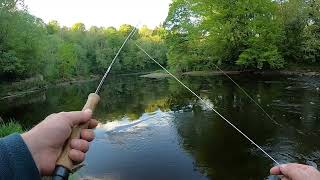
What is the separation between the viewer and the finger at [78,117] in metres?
2.39

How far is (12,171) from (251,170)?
10.5 meters

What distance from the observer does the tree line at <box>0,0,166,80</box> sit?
4469 cm

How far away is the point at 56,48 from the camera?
247 ft

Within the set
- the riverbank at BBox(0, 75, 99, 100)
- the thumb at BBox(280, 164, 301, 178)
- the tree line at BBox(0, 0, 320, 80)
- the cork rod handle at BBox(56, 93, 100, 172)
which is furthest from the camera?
the tree line at BBox(0, 0, 320, 80)

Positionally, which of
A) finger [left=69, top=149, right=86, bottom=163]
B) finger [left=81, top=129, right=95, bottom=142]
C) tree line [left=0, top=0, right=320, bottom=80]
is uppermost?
tree line [left=0, top=0, right=320, bottom=80]

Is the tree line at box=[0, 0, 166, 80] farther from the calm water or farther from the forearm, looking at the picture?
the forearm

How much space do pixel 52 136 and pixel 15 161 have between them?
61cm

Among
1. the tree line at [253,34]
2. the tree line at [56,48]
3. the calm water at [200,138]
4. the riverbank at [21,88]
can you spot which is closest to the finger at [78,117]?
the tree line at [56,48]

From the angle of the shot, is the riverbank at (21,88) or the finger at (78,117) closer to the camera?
the finger at (78,117)

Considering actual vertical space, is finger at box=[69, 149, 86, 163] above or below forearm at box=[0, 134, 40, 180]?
below

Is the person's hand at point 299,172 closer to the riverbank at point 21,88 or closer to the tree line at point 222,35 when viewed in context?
the riverbank at point 21,88

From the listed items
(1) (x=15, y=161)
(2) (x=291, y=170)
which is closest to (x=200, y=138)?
(2) (x=291, y=170)

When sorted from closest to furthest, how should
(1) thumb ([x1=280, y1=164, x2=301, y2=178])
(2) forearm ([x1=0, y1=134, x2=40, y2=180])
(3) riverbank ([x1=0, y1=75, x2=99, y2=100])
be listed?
(2) forearm ([x1=0, y1=134, x2=40, y2=180]) < (1) thumb ([x1=280, y1=164, x2=301, y2=178]) < (3) riverbank ([x1=0, y1=75, x2=99, y2=100])

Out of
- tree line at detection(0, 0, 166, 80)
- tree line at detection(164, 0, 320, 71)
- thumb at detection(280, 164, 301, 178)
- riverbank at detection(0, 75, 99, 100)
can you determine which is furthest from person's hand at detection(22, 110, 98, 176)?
tree line at detection(164, 0, 320, 71)
